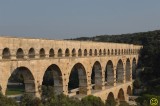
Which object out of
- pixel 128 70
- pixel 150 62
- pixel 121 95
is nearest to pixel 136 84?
pixel 128 70

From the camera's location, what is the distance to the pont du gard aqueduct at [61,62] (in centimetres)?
2720

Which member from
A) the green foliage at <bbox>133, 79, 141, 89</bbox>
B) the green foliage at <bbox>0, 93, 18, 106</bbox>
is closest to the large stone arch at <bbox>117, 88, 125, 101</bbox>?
the green foliage at <bbox>133, 79, 141, 89</bbox>

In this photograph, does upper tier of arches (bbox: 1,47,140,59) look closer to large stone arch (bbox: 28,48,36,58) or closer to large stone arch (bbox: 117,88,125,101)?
large stone arch (bbox: 28,48,36,58)

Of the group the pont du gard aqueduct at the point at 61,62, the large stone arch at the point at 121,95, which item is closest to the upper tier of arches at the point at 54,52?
the pont du gard aqueduct at the point at 61,62

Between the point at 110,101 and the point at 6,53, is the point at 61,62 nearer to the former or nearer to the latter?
the point at 6,53

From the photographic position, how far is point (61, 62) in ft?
116

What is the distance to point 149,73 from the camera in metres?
69.0

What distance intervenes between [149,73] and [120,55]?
1322 cm

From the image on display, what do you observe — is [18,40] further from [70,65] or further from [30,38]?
[70,65]

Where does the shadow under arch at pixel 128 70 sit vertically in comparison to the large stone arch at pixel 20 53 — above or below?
below

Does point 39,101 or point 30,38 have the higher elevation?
point 30,38

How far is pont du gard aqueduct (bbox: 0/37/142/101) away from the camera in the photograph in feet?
89.2

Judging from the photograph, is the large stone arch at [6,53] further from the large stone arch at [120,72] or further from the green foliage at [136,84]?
the green foliage at [136,84]

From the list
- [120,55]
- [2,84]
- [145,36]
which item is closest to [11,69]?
[2,84]
